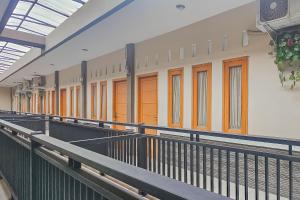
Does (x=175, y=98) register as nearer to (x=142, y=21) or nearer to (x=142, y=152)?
(x=142, y=21)

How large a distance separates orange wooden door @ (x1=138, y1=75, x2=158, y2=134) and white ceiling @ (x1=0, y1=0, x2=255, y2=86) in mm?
997

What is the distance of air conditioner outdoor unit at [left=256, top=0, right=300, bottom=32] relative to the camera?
8.62 feet

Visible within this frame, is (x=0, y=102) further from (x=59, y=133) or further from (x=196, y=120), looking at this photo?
(x=196, y=120)

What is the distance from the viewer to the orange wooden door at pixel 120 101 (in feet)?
21.8

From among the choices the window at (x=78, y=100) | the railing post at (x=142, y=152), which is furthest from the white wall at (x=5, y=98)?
the railing post at (x=142, y=152)

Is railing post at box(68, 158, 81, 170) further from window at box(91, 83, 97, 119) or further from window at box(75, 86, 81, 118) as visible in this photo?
window at box(75, 86, 81, 118)

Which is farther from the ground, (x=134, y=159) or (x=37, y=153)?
(x=37, y=153)

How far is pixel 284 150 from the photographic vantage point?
307 cm

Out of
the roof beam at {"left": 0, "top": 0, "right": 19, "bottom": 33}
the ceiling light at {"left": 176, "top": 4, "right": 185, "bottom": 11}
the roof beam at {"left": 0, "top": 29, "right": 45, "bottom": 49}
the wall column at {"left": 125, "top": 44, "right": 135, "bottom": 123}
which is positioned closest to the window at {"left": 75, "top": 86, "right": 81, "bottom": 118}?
the roof beam at {"left": 0, "top": 29, "right": 45, "bottom": 49}

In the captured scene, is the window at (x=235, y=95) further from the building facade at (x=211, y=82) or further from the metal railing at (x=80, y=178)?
the metal railing at (x=80, y=178)

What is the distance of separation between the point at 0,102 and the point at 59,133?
18868 millimetres

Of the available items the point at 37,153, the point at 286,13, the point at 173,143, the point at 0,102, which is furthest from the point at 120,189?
the point at 0,102

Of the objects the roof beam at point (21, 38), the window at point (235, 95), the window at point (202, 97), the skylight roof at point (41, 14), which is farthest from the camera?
the roof beam at point (21, 38)

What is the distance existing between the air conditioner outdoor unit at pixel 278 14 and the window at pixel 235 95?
89 centimetres
